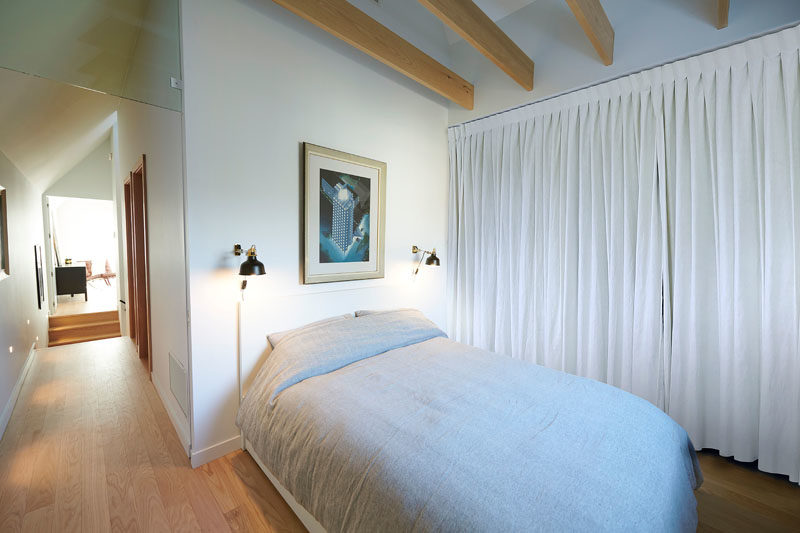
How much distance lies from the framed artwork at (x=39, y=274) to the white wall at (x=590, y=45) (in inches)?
168

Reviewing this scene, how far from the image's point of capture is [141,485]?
5.66 ft

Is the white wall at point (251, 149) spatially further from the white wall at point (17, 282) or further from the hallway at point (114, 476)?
the white wall at point (17, 282)

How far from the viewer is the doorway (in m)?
2.98

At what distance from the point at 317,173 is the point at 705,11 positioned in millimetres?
2559

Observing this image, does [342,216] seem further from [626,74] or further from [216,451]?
[626,74]

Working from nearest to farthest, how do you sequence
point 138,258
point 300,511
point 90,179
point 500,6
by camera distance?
point 300,511
point 500,6
point 138,258
point 90,179

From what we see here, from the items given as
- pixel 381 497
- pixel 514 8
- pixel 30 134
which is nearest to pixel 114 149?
pixel 30 134

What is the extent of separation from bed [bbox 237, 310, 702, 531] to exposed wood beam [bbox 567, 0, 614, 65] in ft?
6.71

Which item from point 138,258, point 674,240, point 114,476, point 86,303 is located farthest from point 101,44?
point 86,303

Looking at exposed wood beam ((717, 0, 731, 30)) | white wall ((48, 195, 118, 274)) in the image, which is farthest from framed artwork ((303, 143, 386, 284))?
white wall ((48, 195, 118, 274))

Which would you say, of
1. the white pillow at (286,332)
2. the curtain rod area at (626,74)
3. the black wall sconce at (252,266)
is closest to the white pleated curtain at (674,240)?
the curtain rod area at (626,74)

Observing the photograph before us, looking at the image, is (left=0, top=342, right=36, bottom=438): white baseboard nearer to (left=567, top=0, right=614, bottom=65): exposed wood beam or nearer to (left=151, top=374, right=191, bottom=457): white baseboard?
(left=151, top=374, right=191, bottom=457): white baseboard

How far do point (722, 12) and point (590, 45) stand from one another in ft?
2.43

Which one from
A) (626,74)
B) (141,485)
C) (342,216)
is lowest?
(141,485)
